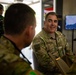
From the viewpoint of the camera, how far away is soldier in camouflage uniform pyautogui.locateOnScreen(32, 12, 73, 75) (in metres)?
2.44

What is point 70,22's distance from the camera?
5.16 metres

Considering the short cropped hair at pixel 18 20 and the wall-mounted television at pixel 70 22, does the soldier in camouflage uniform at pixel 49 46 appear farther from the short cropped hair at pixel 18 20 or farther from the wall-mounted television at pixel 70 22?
the wall-mounted television at pixel 70 22

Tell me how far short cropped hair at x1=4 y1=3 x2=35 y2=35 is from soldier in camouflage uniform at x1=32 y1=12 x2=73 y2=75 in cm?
138

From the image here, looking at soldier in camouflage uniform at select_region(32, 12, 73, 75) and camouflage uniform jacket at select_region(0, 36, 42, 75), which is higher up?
camouflage uniform jacket at select_region(0, 36, 42, 75)

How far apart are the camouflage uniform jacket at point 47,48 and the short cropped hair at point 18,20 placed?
1383 millimetres

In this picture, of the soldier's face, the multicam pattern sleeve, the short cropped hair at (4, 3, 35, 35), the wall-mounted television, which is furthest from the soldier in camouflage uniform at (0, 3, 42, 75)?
the wall-mounted television

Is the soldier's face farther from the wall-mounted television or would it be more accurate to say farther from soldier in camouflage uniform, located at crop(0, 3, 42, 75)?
the wall-mounted television

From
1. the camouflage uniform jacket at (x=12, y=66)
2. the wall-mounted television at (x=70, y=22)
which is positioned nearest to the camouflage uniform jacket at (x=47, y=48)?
the camouflage uniform jacket at (x=12, y=66)

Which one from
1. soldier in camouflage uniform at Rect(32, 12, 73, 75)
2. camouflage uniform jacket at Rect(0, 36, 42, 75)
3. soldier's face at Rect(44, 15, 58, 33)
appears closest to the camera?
camouflage uniform jacket at Rect(0, 36, 42, 75)

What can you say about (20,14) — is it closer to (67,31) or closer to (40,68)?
(40,68)

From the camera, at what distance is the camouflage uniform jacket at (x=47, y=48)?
2445 millimetres

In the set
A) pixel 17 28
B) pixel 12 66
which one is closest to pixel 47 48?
pixel 17 28

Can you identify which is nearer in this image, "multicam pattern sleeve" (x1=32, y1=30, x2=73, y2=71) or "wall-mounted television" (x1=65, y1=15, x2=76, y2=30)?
"multicam pattern sleeve" (x1=32, y1=30, x2=73, y2=71)

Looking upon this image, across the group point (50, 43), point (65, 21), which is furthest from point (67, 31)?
point (50, 43)
